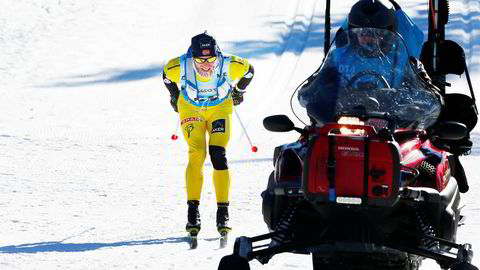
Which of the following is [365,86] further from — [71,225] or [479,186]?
[479,186]

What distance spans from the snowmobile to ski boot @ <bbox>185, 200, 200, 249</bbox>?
6.46 feet

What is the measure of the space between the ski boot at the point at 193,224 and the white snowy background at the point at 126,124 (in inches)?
3.5

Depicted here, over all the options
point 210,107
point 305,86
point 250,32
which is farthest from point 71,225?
point 250,32

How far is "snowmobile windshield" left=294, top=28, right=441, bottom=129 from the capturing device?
792 centimetres

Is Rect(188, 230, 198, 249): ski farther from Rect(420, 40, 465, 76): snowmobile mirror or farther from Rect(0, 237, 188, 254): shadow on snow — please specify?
Rect(420, 40, 465, 76): snowmobile mirror

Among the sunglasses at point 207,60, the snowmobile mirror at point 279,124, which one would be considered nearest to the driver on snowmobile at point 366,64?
the snowmobile mirror at point 279,124

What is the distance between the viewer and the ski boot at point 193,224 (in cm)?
976

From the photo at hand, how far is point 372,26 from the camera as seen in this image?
8.52 metres

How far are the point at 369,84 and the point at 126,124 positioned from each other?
8560 mm

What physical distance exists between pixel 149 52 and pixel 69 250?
42.1 feet

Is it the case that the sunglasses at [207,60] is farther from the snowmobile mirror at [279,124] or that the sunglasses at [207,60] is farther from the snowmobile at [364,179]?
the snowmobile mirror at [279,124]

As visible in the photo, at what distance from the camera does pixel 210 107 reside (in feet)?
33.7

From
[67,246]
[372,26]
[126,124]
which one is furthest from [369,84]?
[126,124]

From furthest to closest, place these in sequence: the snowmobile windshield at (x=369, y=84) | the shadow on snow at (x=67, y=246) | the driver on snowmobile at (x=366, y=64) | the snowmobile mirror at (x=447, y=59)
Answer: the snowmobile mirror at (x=447, y=59)
the shadow on snow at (x=67, y=246)
the driver on snowmobile at (x=366, y=64)
the snowmobile windshield at (x=369, y=84)
